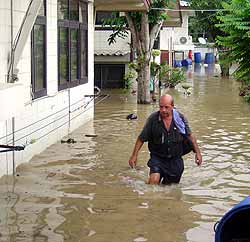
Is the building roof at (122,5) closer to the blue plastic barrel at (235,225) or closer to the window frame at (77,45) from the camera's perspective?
the window frame at (77,45)

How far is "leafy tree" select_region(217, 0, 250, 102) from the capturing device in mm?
7694

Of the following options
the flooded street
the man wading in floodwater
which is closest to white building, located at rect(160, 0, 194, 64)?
the flooded street

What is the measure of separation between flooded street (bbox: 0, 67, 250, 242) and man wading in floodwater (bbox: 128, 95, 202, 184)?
28 centimetres

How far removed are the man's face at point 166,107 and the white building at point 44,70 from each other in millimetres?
1924

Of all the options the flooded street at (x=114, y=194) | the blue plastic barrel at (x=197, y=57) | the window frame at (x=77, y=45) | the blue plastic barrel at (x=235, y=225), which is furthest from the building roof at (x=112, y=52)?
the blue plastic barrel at (x=197, y=57)

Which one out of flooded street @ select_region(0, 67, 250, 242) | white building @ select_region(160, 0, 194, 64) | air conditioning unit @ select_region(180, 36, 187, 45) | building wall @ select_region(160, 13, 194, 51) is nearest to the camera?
flooded street @ select_region(0, 67, 250, 242)

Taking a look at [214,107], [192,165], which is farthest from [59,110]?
[214,107]

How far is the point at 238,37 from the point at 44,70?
229 inches

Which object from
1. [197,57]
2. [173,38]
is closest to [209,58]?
[197,57]

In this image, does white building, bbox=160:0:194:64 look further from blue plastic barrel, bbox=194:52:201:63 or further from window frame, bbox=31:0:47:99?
window frame, bbox=31:0:47:99

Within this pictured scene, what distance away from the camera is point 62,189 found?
9.48 meters

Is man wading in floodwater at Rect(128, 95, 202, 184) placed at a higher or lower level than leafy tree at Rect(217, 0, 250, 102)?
lower

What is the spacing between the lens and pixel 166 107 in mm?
9070

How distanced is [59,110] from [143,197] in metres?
5.53
